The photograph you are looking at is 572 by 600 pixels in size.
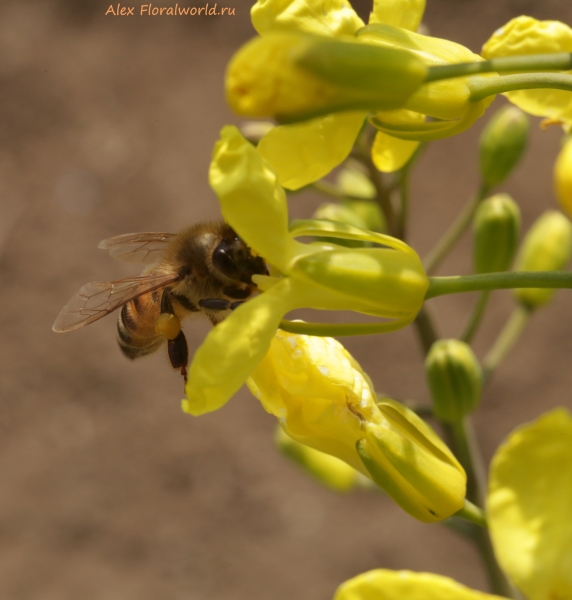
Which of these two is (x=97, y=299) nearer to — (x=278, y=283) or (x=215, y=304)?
(x=215, y=304)

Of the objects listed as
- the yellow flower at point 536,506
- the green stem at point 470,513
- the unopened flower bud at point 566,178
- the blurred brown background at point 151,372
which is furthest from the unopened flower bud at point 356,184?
the blurred brown background at point 151,372

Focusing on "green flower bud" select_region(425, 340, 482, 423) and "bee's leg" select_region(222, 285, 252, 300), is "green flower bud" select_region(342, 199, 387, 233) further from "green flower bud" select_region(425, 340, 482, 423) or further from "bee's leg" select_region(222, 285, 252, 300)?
"bee's leg" select_region(222, 285, 252, 300)

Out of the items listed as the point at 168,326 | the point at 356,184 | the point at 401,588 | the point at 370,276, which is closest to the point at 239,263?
the point at 168,326

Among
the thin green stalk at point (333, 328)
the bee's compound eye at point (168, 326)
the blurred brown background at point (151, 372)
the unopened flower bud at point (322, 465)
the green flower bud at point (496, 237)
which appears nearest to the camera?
the thin green stalk at point (333, 328)

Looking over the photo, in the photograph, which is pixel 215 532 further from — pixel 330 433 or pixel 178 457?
pixel 330 433

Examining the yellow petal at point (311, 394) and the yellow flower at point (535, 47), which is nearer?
the yellow petal at point (311, 394)

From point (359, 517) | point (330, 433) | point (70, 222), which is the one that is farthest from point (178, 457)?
point (330, 433)

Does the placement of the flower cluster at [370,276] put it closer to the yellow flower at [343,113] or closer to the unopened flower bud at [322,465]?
the yellow flower at [343,113]
